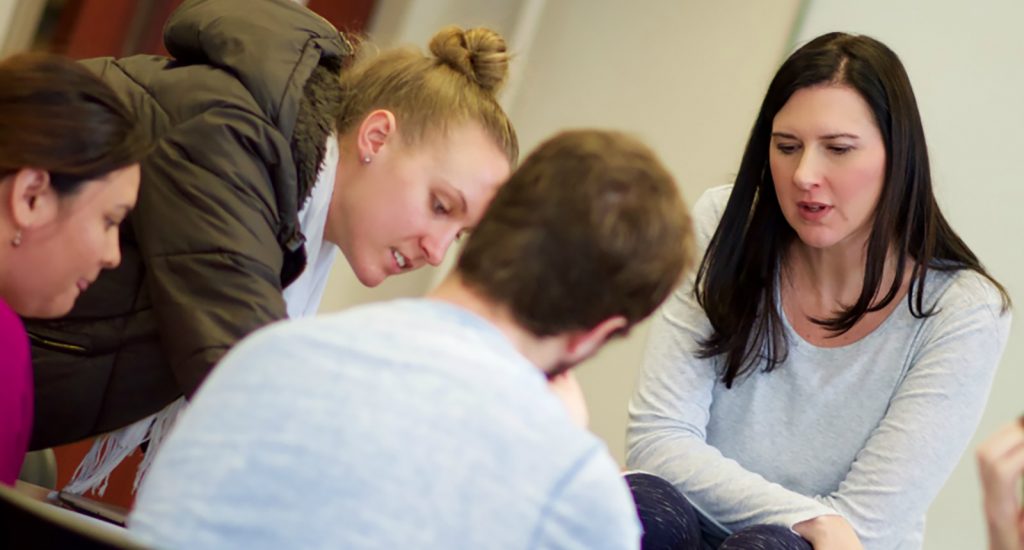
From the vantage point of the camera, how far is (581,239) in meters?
0.97

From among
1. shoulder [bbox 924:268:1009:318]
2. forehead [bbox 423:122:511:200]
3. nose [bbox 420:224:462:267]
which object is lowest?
nose [bbox 420:224:462:267]

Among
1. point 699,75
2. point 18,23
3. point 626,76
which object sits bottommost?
point 18,23

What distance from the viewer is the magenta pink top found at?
1.34 m

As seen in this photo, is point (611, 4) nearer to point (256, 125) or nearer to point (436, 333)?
point (256, 125)

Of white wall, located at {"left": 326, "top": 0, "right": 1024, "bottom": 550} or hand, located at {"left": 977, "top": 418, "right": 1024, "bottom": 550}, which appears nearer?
hand, located at {"left": 977, "top": 418, "right": 1024, "bottom": 550}

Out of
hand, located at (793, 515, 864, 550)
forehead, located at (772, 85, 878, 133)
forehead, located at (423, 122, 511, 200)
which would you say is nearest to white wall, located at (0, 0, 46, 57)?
forehead, located at (423, 122, 511, 200)

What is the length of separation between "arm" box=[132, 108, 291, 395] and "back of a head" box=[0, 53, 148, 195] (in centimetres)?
23

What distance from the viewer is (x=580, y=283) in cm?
98

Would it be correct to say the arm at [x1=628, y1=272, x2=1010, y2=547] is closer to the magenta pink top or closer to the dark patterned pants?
the dark patterned pants

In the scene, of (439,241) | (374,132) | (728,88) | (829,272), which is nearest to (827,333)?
(829,272)

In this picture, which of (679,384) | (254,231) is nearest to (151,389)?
(254,231)

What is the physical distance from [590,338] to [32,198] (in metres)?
0.65

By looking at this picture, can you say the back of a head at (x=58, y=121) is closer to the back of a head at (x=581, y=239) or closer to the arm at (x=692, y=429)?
the back of a head at (x=581, y=239)

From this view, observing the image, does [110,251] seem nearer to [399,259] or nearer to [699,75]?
[399,259]
